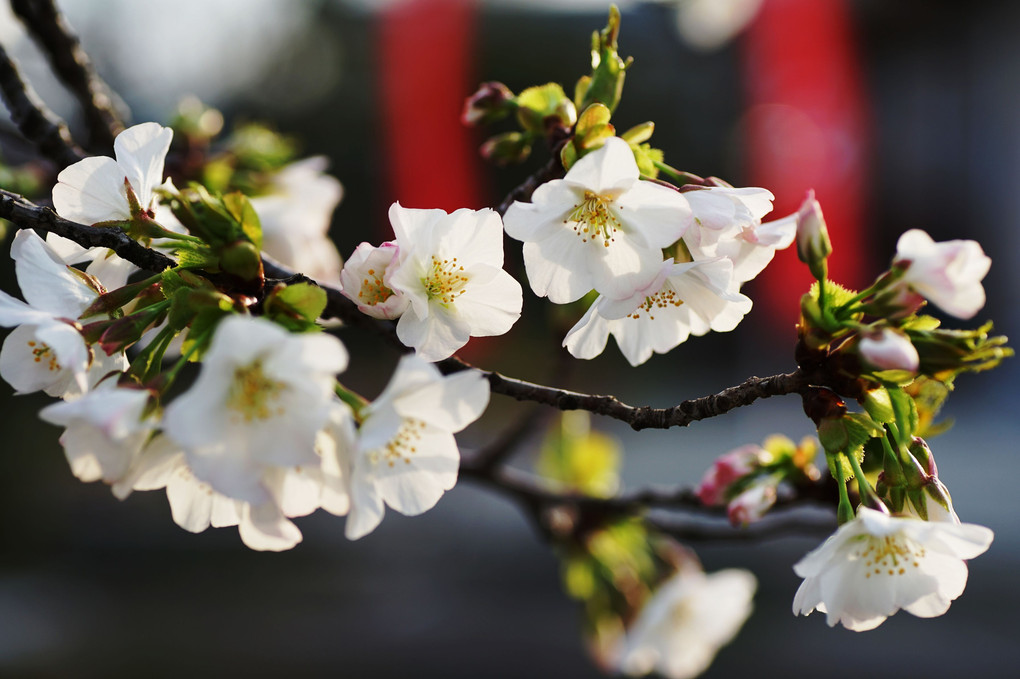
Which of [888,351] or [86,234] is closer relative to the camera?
[888,351]

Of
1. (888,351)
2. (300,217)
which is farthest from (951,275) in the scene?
(300,217)

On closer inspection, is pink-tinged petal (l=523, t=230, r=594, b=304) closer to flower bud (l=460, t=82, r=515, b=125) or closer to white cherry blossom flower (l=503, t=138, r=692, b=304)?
white cherry blossom flower (l=503, t=138, r=692, b=304)

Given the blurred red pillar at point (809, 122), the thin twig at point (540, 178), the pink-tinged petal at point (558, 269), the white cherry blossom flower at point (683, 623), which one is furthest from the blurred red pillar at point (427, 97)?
the pink-tinged petal at point (558, 269)

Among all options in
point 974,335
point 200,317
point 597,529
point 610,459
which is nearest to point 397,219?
point 200,317

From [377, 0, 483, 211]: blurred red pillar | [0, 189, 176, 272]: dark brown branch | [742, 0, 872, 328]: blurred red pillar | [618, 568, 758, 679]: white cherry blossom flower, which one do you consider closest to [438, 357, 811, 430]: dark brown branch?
[0, 189, 176, 272]: dark brown branch

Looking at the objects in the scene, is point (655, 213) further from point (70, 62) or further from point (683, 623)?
point (683, 623)

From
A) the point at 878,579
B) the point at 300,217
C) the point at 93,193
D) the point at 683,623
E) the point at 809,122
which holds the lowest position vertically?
the point at 809,122

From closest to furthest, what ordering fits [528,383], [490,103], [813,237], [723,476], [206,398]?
[206,398], [813,237], [528,383], [490,103], [723,476]
